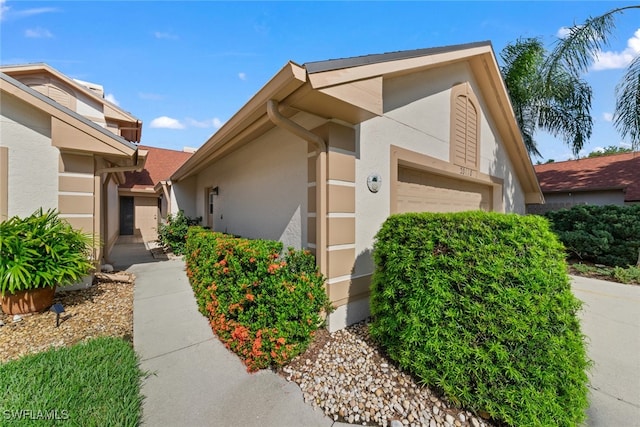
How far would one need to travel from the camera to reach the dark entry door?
15.8 metres

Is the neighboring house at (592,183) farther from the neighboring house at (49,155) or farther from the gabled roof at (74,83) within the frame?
the gabled roof at (74,83)

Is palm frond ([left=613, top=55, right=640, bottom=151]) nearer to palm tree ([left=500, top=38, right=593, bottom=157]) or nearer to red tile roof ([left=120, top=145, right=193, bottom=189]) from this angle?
palm tree ([left=500, top=38, right=593, bottom=157])

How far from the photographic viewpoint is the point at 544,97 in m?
10.2

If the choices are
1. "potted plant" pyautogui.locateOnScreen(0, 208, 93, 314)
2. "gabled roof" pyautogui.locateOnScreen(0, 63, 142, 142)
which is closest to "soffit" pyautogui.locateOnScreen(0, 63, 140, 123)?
"gabled roof" pyautogui.locateOnScreen(0, 63, 142, 142)

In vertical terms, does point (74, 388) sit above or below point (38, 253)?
below

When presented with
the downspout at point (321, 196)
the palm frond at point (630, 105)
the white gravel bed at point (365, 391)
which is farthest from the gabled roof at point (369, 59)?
the palm frond at point (630, 105)

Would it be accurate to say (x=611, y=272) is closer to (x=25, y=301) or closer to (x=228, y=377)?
(x=228, y=377)

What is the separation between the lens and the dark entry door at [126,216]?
15758 millimetres

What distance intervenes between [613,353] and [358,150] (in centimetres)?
456

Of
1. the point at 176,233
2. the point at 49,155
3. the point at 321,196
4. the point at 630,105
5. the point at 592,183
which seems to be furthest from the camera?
the point at 592,183

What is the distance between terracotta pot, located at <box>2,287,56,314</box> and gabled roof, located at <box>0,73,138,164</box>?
2755 millimetres

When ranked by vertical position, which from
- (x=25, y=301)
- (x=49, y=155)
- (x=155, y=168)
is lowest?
(x=25, y=301)

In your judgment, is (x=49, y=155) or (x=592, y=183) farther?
(x=592, y=183)

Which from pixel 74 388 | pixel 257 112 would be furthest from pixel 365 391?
pixel 257 112
